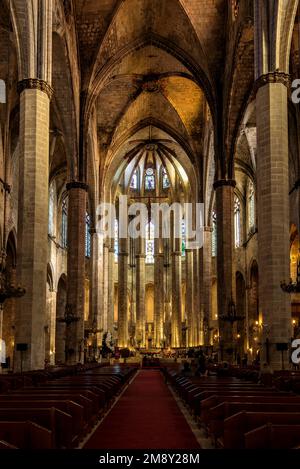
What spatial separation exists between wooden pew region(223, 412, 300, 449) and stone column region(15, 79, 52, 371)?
41.0 feet

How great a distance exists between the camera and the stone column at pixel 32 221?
18.2m

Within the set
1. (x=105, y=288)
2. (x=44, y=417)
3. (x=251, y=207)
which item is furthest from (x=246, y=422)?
(x=105, y=288)

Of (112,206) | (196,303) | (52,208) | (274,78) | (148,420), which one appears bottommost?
(148,420)

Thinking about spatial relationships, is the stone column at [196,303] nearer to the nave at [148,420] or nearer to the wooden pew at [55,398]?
the nave at [148,420]

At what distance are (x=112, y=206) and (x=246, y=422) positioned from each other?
144ft

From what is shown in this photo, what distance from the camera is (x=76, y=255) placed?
3183 centimetres

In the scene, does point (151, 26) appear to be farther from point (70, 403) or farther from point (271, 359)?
point (70, 403)

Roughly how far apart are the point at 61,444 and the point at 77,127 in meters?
26.2

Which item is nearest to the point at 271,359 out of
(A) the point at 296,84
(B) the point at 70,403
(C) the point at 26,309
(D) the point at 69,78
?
(C) the point at 26,309

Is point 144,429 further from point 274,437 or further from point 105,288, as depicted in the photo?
point 105,288

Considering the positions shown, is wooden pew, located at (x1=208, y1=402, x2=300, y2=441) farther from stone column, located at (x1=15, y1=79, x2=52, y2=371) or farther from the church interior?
stone column, located at (x1=15, y1=79, x2=52, y2=371)

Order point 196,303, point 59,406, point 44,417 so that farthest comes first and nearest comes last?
point 196,303
point 59,406
point 44,417

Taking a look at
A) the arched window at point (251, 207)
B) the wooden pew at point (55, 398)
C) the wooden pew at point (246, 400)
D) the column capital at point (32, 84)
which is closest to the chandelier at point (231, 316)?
the arched window at point (251, 207)

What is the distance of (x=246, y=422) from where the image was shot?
642 cm
